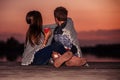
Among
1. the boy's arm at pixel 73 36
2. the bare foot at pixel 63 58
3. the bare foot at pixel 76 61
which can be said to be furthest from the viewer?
the boy's arm at pixel 73 36

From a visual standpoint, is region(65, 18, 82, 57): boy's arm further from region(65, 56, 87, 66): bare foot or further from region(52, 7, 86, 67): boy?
region(65, 56, 87, 66): bare foot

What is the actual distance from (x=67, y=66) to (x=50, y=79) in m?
1.85

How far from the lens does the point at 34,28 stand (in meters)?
6.83

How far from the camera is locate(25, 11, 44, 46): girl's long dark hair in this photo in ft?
22.3

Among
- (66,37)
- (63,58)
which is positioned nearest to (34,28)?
(66,37)

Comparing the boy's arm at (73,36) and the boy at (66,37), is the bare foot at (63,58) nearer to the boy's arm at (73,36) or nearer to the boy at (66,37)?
the boy at (66,37)

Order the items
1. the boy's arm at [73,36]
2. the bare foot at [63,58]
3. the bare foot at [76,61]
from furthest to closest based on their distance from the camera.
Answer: the boy's arm at [73,36], the bare foot at [76,61], the bare foot at [63,58]

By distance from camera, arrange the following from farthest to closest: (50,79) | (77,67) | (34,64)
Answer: (34,64) → (77,67) → (50,79)

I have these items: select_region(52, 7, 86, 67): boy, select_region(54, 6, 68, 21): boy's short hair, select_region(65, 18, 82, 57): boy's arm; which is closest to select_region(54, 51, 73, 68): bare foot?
select_region(52, 7, 86, 67): boy

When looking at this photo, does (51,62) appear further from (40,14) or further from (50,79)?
(50,79)

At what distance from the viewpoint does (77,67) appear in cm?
660

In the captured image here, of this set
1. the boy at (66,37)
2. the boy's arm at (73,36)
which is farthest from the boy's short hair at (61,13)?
the boy's arm at (73,36)

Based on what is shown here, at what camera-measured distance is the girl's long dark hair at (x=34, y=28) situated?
22.3 feet

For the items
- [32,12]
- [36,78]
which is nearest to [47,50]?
[32,12]
